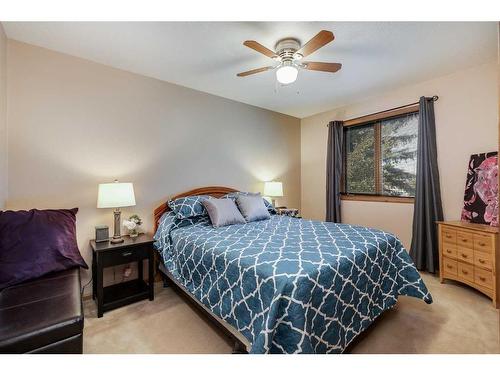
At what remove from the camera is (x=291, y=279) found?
1.28 metres

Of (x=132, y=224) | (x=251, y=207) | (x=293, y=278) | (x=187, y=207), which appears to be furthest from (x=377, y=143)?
(x=132, y=224)

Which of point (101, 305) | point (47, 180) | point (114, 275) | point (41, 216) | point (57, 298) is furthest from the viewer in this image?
point (114, 275)

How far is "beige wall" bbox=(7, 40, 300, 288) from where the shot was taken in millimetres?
2160

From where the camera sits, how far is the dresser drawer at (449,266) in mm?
2580

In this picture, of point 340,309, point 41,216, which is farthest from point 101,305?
point 340,309

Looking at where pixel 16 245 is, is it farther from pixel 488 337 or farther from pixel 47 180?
pixel 488 337

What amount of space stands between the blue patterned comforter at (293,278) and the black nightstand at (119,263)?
8.1 inches

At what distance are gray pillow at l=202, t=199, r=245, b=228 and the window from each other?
2279 mm

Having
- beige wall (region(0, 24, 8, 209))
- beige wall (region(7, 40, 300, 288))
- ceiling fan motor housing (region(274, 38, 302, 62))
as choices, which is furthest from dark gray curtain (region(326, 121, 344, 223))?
beige wall (region(0, 24, 8, 209))

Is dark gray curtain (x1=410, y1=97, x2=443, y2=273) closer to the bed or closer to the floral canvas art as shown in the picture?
the floral canvas art

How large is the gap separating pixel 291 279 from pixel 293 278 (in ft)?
0.05

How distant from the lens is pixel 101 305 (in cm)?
211

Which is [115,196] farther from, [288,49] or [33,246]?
[288,49]
